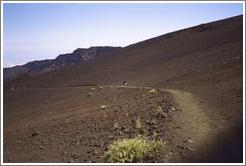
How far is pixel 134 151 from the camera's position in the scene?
679 centimetres

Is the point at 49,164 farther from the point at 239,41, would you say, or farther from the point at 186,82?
the point at 239,41

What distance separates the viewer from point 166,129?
8156 millimetres

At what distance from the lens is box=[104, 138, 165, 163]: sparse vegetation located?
6.68 m

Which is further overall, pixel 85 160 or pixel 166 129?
pixel 166 129

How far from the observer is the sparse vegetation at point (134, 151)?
6680mm

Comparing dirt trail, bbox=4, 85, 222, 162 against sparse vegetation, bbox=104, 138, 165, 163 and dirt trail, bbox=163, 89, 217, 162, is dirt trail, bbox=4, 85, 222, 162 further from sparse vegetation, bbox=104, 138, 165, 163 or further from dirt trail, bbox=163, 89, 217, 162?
sparse vegetation, bbox=104, 138, 165, 163

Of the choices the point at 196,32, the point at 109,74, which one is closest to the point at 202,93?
the point at 109,74

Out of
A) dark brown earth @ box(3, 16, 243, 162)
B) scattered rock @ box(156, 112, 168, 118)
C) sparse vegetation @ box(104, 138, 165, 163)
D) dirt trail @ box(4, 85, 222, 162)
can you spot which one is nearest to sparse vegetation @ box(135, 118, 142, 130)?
dark brown earth @ box(3, 16, 243, 162)

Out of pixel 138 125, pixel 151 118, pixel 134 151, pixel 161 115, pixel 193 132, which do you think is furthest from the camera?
pixel 151 118

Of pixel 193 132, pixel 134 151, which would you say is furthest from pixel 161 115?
pixel 134 151

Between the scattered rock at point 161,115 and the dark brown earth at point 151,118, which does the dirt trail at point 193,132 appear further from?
the scattered rock at point 161,115

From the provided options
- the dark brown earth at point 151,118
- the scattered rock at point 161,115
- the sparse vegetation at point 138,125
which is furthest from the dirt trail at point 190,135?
the sparse vegetation at point 138,125

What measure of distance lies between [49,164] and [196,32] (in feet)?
83.3

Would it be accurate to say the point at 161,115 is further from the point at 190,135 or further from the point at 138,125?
the point at 190,135
